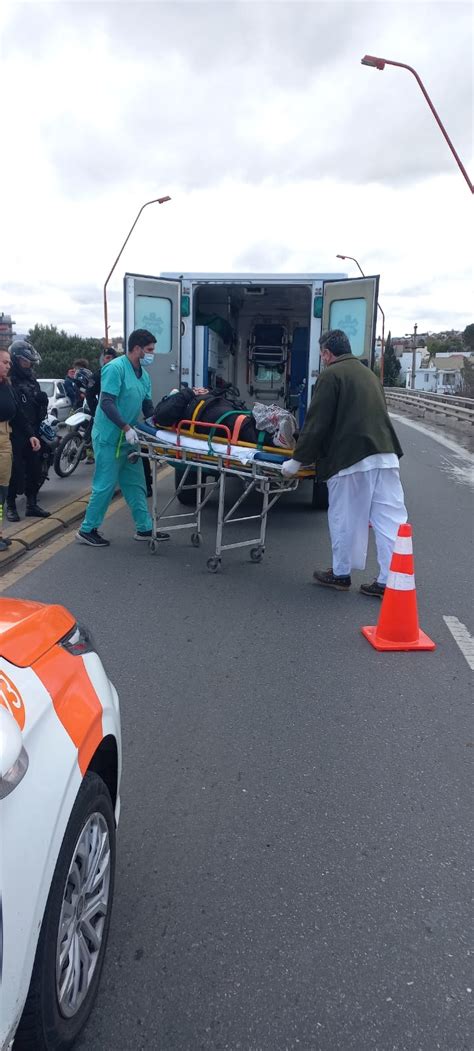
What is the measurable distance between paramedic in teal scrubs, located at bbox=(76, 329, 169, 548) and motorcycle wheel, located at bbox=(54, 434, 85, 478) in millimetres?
3836

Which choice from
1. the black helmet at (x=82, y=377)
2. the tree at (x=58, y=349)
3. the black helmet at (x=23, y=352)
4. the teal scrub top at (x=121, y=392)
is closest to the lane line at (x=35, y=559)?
the teal scrub top at (x=121, y=392)

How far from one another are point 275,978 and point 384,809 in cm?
97

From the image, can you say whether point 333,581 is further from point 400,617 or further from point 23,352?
point 23,352

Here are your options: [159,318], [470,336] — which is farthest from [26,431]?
[470,336]

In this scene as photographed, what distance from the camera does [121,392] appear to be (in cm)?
673

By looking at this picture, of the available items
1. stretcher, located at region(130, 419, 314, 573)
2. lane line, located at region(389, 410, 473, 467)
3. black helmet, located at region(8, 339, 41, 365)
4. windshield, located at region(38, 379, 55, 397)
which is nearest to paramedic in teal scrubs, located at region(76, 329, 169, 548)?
stretcher, located at region(130, 419, 314, 573)

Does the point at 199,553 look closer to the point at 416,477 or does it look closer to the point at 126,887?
the point at 126,887

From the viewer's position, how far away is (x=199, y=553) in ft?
22.8

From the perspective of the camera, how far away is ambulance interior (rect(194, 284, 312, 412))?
12.0 metres

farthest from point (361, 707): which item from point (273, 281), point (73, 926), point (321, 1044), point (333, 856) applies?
point (273, 281)

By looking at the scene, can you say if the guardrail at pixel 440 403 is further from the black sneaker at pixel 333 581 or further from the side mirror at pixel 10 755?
the side mirror at pixel 10 755

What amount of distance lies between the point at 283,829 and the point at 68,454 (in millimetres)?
8926

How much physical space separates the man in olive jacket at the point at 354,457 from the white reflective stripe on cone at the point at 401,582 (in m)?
0.89

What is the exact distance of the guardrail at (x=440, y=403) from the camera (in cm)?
2356
